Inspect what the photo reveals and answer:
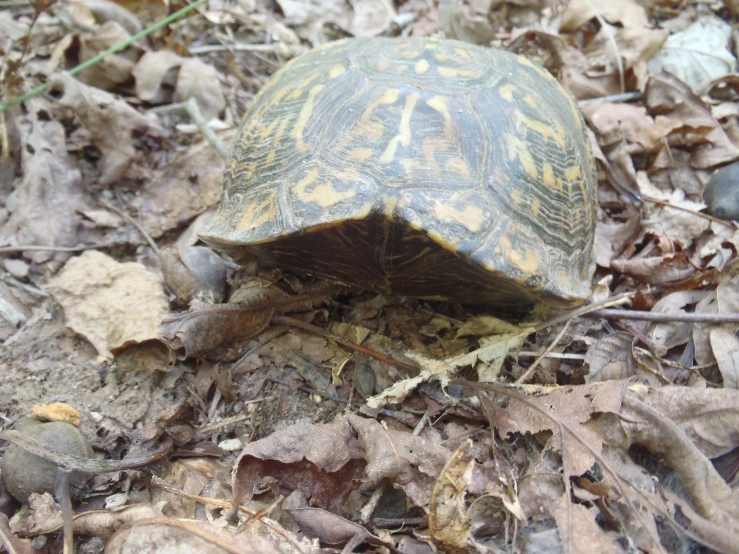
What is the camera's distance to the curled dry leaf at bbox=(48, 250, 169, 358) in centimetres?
191

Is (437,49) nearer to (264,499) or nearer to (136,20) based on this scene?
(264,499)

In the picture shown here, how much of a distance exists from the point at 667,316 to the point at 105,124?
273 cm

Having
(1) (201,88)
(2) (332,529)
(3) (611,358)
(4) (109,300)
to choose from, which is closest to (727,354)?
(3) (611,358)

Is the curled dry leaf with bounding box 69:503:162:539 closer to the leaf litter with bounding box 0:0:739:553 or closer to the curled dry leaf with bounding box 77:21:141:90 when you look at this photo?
the leaf litter with bounding box 0:0:739:553

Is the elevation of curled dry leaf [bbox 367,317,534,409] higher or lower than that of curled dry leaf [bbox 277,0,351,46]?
lower

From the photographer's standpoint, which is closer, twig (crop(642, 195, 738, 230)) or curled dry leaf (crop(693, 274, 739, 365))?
curled dry leaf (crop(693, 274, 739, 365))

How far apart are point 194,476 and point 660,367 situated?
1618 mm

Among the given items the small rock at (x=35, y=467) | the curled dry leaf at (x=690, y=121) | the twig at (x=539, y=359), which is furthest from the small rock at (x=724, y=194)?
the small rock at (x=35, y=467)

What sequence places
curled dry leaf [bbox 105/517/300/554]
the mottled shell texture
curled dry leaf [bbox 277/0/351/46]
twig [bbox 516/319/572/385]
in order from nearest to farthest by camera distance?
curled dry leaf [bbox 105/517/300/554], the mottled shell texture, twig [bbox 516/319/572/385], curled dry leaf [bbox 277/0/351/46]

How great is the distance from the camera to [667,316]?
1.91 meters

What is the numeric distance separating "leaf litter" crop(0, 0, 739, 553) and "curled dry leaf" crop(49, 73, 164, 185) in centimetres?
1

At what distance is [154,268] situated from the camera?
2283mm

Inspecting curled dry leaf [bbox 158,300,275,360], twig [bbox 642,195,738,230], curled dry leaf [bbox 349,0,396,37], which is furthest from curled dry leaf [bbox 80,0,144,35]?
twig [bbox 642,195,738,230]

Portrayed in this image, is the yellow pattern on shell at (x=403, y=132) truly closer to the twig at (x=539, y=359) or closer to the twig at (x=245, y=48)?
the twig at (x=539, y=359)
